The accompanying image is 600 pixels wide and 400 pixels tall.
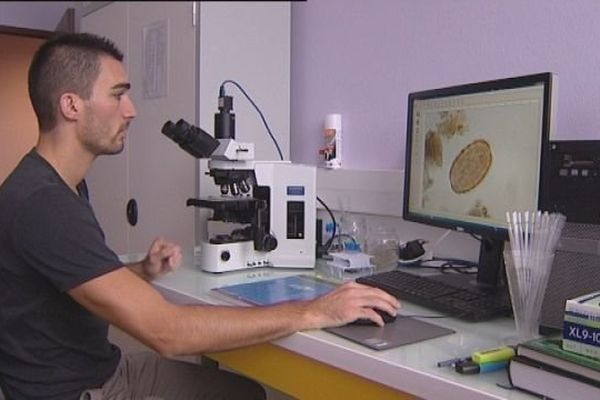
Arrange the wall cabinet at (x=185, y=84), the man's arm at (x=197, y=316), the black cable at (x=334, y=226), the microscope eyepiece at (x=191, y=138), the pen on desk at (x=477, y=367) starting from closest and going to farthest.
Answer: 1. the pen on desk at (x=477, y=367)
2. the man's arm at (x=197, y=316)
3. the microscope eyepiece at (x=191, y=138)
4. the black cable at (x=334, y=226)
5. the wall cabinet at (x=185, y=84)

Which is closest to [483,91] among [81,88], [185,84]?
[81,88]

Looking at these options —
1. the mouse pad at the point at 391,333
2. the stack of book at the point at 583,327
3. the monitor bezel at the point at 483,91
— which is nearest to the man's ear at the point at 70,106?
the mouse pad at the point at 391,333

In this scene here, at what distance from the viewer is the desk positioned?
0.88 m

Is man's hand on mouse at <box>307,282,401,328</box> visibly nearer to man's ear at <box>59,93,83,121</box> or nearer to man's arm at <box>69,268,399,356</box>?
man's arm at <box>69,268,399,356</box>

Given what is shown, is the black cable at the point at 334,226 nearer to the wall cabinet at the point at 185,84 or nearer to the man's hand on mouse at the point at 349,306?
the wall cabinet at the point at 185,84

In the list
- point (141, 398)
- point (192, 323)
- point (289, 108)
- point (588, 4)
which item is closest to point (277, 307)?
point (192, 323)

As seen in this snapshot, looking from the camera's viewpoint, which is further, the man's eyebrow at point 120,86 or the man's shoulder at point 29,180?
the man's eyebrow at point 120,86

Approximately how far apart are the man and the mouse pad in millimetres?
22

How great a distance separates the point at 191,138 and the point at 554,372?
3.60ft

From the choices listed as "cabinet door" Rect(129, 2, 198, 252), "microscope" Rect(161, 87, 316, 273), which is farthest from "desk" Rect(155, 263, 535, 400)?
"cabinet door" Rect(129, 2, 198, 252)

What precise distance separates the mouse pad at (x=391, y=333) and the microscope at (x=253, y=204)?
1.94 feet

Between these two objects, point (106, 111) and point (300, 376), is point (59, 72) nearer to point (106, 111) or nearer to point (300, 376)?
point (106, 111)

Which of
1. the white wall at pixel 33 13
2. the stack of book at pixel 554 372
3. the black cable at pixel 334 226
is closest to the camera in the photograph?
the stack of book at pixel 554 372

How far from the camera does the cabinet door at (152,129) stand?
217 cm
